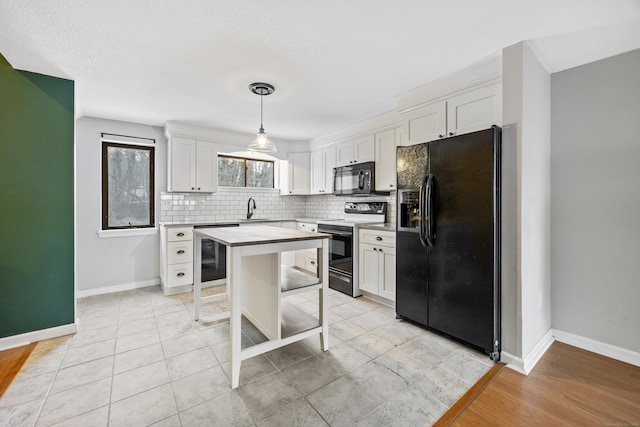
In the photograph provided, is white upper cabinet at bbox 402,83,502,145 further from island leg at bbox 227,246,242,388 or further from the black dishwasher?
the black dishwasher

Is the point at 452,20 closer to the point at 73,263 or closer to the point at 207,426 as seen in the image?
the point at 207,426

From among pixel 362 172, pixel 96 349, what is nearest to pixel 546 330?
pixel 362 172

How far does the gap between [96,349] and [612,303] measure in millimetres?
4298

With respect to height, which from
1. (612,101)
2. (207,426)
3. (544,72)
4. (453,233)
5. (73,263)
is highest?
(544,72)

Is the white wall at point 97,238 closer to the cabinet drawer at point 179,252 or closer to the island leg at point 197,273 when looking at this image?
the cabinet drawer at point 179,252

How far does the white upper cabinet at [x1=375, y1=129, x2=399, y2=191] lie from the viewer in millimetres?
3613

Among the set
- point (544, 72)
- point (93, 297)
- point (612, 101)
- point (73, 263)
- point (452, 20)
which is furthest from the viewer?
point (93, 297)

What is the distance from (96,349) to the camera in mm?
2369

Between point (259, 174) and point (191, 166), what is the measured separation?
131cm

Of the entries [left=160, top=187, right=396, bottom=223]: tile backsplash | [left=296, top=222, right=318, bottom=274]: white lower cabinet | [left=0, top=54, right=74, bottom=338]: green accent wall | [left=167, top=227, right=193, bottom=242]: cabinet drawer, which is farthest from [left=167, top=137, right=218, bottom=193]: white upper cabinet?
[left=296, top=222, right=318, bottom=274]: white lower cabinet

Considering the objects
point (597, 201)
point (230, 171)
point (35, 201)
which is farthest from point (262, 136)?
point (597, 201)

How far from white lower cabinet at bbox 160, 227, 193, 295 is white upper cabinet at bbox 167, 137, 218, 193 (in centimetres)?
69

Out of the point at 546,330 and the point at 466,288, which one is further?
the point at 546,330

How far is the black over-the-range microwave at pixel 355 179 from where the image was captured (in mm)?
3859
